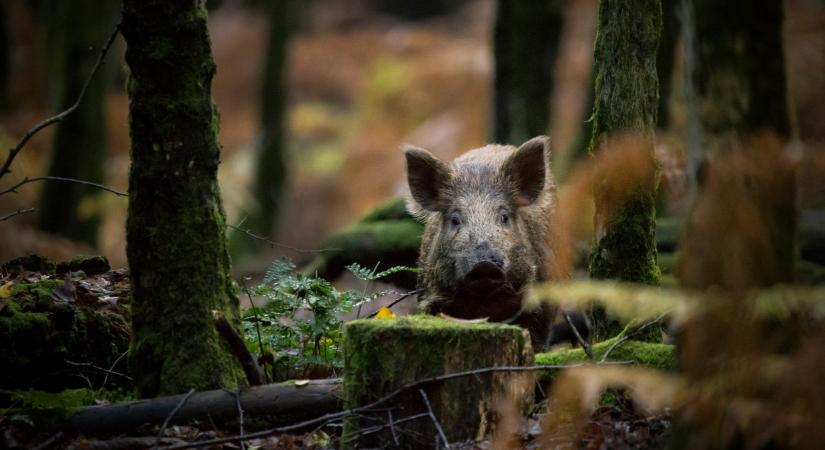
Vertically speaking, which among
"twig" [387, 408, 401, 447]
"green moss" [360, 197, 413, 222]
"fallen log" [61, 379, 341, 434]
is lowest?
"twig" [387, 408, 401, 447]

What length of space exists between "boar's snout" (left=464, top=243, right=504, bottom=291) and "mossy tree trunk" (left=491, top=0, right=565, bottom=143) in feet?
19.3

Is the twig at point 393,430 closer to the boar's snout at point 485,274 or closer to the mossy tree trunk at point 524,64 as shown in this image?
the boar's snout at point 485,274

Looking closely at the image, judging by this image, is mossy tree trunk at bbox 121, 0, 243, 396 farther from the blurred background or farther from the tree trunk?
the blurred background

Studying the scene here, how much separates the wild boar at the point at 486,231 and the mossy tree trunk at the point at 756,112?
163 inches

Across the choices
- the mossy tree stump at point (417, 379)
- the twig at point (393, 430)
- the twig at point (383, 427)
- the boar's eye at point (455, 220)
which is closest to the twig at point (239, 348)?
the mossy tree stump at point (417, 379)

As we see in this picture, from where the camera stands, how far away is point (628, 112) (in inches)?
264

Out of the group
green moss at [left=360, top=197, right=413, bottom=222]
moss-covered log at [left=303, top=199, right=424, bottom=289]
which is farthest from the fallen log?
green moss at [left=360, top=197, right=413, bottom=222]

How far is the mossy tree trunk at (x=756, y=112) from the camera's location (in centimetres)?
367

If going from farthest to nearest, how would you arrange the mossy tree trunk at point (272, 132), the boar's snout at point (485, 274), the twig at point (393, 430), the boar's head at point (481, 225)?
1. the mossy tree trunk at point (272, 132)
2. the boar's head at point (481, 225)
3. the boar's snout at point (485, 274)
4. the twig at point (393, 430)

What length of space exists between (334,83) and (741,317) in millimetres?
Result: 30556

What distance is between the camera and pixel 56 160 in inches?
660

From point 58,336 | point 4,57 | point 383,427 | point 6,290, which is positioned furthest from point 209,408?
point 4,57

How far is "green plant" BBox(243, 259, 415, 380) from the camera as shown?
620cm

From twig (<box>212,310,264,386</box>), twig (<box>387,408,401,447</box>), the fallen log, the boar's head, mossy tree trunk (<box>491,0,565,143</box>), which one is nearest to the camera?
twig (<box>387,408,401,447</box>)
